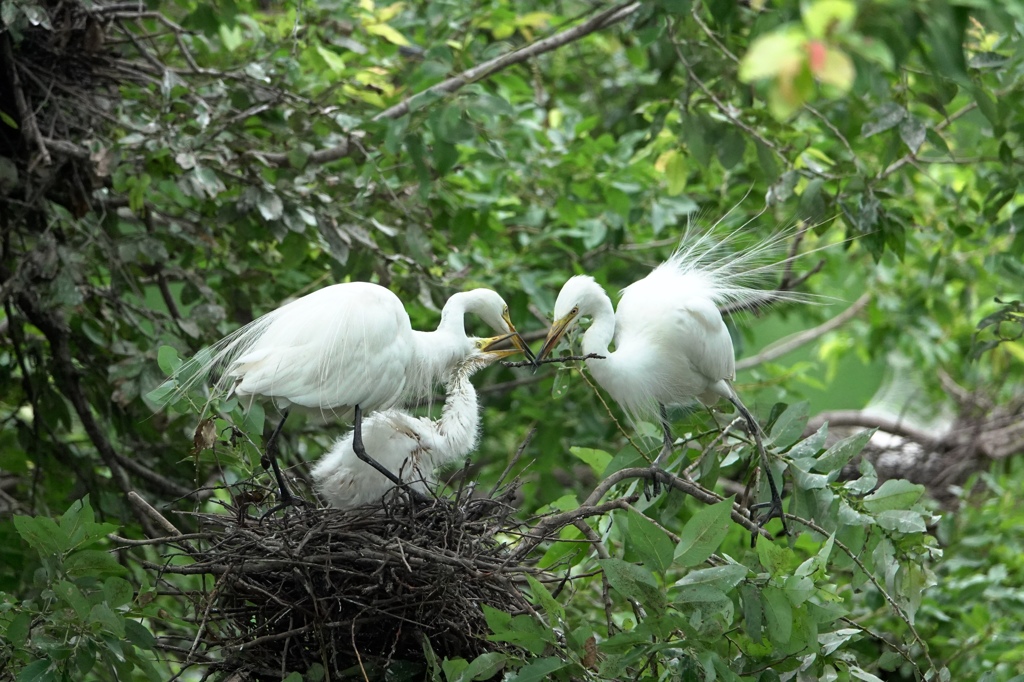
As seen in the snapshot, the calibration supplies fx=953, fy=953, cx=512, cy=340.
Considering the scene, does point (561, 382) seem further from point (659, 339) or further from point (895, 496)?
point (895, 496)

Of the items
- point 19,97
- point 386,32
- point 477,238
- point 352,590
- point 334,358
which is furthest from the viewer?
point 477,238

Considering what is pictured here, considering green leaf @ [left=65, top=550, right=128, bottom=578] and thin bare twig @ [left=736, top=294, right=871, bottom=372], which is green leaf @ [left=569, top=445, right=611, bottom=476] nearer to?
green leaf @ [left=65, top=550, right=128, bottom=578]

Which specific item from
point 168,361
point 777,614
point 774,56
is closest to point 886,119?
point 777,614

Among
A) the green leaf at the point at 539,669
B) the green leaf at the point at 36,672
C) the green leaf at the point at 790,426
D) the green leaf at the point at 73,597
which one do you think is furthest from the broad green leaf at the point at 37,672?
the green leaf at the point at 790,426

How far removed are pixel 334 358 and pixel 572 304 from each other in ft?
2.28

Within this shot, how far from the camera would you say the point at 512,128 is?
158 inches

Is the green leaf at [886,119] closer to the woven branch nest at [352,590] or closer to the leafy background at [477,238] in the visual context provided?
the leafy background at [477,238]

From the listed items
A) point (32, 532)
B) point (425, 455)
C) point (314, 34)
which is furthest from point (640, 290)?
point (32, 532)

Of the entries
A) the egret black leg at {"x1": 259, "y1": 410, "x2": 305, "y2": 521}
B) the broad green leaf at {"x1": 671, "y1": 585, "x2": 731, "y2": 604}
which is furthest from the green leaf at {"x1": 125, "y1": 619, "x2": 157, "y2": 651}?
the broad green leaf at {"x1": 671, "y1": 585, "x2": 731, "y2": 604}

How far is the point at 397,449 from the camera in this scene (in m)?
2.57

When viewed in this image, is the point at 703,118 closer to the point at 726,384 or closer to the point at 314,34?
the point at 726,384

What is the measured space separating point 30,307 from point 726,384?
2.07m

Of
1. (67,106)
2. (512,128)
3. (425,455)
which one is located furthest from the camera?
(512,128)

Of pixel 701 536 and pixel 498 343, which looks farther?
Result: pixel 498 343
